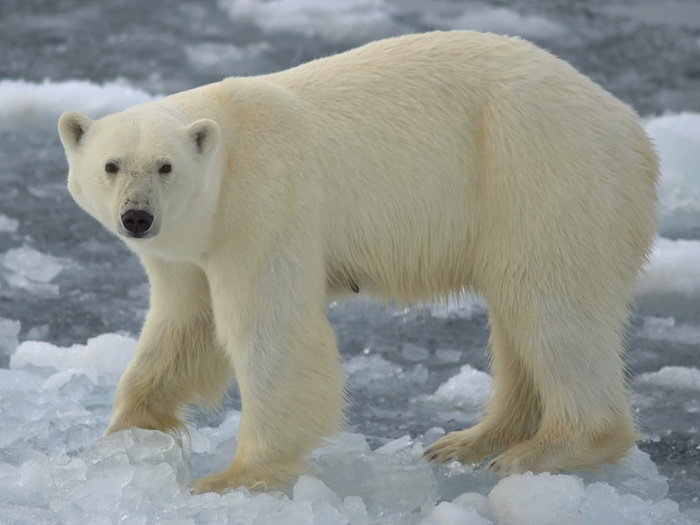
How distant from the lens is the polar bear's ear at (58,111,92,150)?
11.7 ft

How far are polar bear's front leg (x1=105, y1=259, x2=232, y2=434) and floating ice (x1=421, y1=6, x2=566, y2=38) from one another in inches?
317

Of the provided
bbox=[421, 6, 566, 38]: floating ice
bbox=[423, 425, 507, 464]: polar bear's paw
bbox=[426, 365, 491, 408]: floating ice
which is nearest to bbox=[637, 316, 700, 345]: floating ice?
bbox=[426, 365, 491, 408]: floating ice

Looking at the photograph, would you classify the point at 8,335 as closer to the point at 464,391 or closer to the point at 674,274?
the point at 464,391

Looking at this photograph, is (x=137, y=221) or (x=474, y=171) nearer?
(x=137, y=221)

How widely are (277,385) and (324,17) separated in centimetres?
902

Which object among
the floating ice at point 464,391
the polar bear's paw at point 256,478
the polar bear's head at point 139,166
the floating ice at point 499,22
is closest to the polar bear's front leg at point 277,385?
the polar bear's paw at point 256,478

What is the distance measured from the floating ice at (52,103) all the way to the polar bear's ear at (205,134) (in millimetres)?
5536

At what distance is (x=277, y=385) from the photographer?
3773mm

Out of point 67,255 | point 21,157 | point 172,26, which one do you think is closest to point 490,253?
point 67,255

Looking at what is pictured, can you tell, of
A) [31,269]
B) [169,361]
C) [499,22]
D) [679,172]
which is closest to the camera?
[169,361]

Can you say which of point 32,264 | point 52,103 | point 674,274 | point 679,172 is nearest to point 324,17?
point 52,103

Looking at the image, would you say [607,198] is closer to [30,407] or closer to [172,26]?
[30,407]

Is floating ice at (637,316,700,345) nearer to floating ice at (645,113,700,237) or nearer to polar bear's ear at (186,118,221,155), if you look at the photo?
floating ice at (645,113,700,237)

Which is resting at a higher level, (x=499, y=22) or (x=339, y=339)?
(x=499, y=22)
